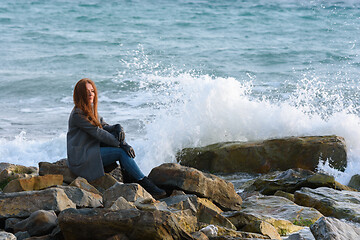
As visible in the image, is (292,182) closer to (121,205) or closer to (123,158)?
(123,158)

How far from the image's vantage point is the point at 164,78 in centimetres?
1550

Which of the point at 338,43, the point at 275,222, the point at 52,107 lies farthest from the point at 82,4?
the point at 275,222

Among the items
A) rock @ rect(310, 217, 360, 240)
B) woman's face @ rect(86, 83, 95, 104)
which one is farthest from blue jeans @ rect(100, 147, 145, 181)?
rock @ rect(310, 217, 360, 240)

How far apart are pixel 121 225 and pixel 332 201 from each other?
262cm

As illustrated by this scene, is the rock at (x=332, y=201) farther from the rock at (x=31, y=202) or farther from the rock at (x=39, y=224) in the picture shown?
the rock at (x=39, y=224)

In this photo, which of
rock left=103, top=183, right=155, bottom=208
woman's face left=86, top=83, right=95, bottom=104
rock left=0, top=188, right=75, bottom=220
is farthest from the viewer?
woman's face left=86, top=83, right=95, bottom=104

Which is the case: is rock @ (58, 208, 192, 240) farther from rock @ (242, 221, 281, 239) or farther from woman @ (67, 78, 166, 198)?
woman @ (67, 78, 166, 198)

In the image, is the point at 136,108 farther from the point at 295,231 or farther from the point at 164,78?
the point at 295,231

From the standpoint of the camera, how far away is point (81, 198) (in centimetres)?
418

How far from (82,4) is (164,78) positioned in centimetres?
1501

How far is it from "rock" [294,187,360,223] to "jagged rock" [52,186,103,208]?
7.07ft

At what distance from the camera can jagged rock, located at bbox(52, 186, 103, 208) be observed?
4148mm

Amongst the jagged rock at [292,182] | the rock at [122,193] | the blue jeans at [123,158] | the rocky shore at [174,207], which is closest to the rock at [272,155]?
the rocky shore at [174,207]

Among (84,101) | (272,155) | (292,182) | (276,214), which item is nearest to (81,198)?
(84,101)
